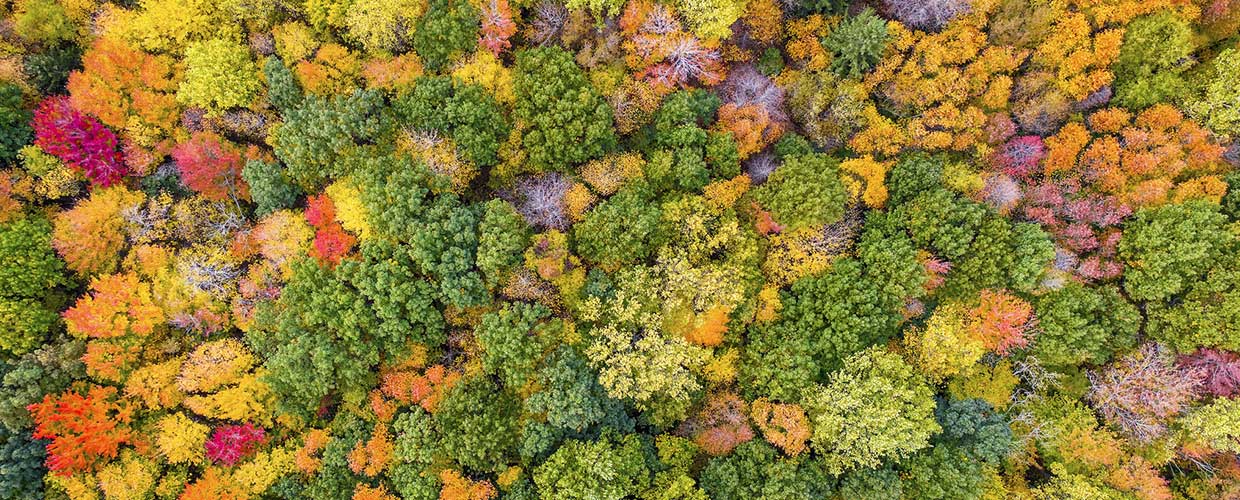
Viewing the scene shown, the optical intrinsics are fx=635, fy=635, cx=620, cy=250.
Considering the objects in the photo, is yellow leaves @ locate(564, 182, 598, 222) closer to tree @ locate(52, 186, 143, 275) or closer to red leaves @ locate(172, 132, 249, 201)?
red leaves @ locate(172, 132, 249, 201)

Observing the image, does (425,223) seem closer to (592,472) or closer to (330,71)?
(330,71)

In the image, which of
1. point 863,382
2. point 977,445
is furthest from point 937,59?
point 977,445

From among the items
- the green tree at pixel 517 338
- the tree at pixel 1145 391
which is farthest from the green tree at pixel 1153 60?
the green tree at pixel 517 338

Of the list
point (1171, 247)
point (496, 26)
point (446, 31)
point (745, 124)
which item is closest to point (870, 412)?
point (745, 124)

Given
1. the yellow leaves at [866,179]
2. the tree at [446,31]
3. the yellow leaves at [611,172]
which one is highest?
the tree at [446,31]

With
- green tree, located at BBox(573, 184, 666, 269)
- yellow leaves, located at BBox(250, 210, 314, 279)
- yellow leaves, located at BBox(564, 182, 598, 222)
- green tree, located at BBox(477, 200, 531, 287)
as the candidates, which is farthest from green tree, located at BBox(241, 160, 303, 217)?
green tree, located at BBox(573, 184, 666, 269)

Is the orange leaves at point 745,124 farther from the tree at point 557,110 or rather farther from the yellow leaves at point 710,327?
the yellow leaves at point 710,327
